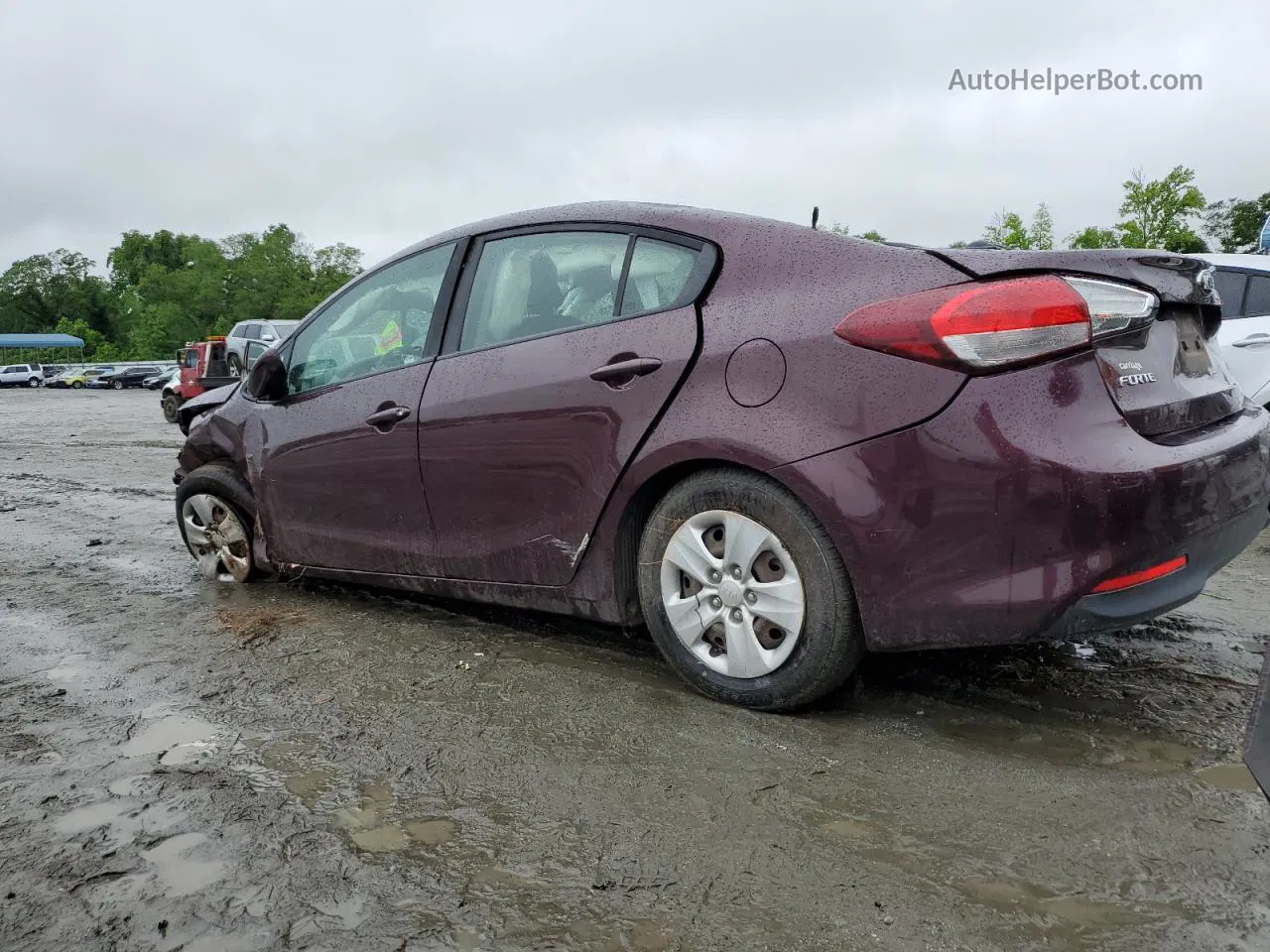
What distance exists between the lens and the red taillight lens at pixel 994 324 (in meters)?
2.59

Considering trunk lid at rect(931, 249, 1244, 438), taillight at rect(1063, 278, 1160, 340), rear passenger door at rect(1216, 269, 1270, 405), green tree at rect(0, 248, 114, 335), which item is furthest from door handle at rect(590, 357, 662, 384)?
green tree at rect(0, 248, 114, 335)

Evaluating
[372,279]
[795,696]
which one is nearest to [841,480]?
[795,696]

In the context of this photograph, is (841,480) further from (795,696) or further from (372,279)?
(372,279)

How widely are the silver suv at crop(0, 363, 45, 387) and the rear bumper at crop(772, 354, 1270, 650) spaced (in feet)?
225

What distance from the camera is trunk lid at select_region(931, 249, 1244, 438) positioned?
8.73ft

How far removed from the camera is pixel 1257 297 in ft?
22.6

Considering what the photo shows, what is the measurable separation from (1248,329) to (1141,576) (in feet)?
17.3

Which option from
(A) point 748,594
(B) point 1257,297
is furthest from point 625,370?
(B) point 1257,297

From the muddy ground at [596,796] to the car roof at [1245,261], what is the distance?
392cm

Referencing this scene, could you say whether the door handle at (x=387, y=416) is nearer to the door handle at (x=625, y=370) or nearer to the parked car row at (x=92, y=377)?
the door handle at (x=625, y=370)

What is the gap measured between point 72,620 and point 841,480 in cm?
336

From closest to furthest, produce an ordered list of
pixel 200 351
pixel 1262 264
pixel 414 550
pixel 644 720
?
pixel 644 720 < pixel 414 550 < pixel 1262 264 < pixel 200 351

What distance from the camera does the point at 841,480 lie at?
2740mm

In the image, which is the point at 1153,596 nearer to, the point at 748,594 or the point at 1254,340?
the point at 748,594
